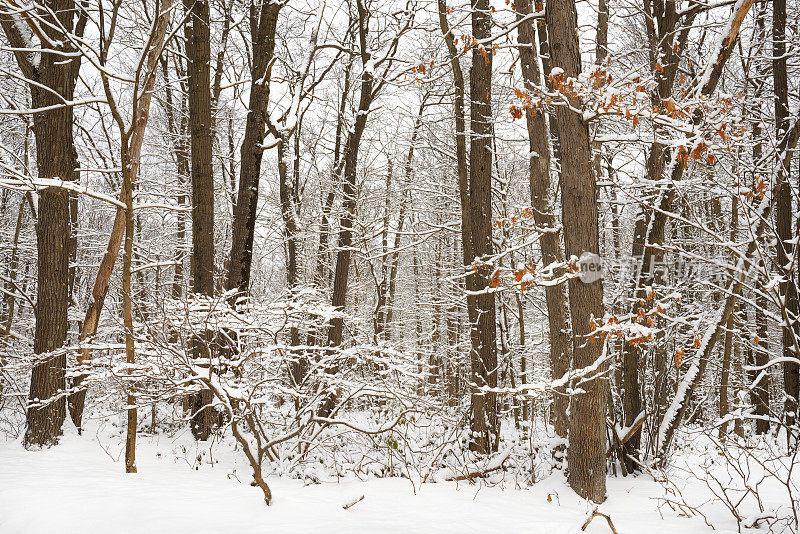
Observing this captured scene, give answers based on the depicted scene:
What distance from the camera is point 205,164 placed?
7.98 metres

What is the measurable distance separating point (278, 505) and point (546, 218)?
5292 mm

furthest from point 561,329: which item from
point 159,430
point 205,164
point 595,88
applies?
point 159,430

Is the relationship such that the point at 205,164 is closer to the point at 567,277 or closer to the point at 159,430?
the point at 159,430

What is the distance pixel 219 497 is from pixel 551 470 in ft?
14.2

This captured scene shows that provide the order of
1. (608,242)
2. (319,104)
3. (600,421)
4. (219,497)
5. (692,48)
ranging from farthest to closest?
1. (319,104)
2. (608,242)
3. (692,48)
4. (600,421)
5. (219,497)

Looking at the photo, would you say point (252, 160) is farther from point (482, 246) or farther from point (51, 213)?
point (482, 246)

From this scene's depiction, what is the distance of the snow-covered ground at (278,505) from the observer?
3.47 m

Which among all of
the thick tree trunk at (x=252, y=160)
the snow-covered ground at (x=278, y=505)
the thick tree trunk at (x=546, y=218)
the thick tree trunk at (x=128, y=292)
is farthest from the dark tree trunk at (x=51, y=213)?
the thick tree trunk at (x=546, y=218)

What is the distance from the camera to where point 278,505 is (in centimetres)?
395

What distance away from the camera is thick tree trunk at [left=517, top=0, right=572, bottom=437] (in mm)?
6949

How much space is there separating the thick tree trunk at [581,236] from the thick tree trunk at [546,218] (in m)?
1.36

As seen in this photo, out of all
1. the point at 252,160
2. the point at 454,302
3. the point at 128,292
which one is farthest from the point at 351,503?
the point at 454,302

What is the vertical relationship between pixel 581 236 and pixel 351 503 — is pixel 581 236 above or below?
above

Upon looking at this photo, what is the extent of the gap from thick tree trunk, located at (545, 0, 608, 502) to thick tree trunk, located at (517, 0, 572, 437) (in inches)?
53.4
